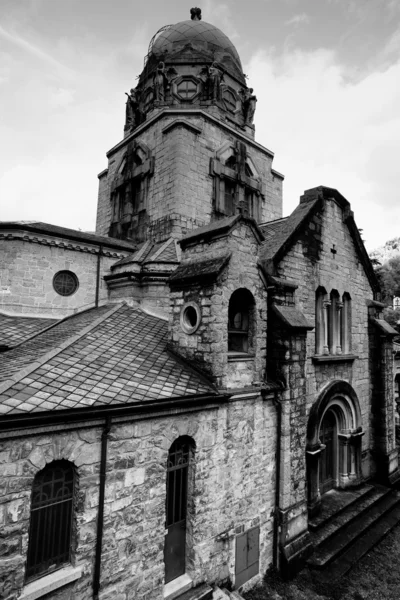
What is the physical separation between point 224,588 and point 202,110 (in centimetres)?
1764

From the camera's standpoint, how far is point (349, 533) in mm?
9734

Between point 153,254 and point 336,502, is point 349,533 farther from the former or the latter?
point 153,254

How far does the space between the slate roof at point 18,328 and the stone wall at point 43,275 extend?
0.55 m

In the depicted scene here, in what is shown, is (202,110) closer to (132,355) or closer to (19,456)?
(132,355)

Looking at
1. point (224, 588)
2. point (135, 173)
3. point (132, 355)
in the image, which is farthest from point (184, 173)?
point (224, 588)

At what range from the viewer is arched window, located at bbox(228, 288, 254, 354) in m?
8.33

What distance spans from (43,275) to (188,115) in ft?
32.7

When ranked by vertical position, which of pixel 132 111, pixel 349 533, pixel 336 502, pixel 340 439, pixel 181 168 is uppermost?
pixel 132 111

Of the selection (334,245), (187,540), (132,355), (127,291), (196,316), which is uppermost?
(334,245)

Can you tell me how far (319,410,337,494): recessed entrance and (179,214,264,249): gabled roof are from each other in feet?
24.1

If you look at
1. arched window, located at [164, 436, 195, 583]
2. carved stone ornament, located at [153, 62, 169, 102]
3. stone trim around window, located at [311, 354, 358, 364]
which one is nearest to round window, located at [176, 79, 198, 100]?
carved stone ornament, located at [153, 62, 169, 102]

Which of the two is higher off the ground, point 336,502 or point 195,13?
point 195,13

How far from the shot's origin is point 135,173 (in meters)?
→ 16.5

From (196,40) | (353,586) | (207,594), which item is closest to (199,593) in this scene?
(207,594)
